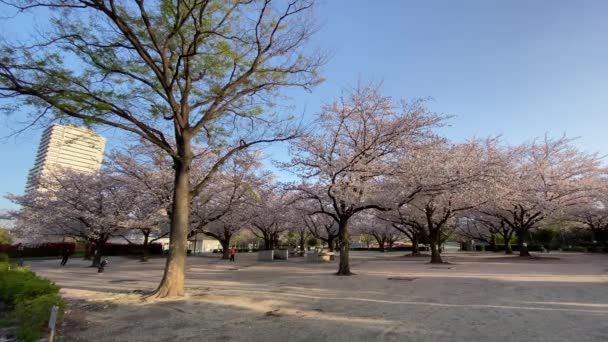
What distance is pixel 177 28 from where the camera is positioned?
379 inches

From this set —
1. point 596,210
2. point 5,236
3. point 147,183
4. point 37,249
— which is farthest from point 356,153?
point 5,236

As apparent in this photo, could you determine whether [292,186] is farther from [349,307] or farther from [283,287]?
[349,307]

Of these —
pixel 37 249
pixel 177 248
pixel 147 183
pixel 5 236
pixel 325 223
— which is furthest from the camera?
pixel 5 236

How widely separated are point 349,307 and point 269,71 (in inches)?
319

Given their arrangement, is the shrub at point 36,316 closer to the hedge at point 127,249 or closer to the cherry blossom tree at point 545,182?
the cherry blossom tree at point 545,182

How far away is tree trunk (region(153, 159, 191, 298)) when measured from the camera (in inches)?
386

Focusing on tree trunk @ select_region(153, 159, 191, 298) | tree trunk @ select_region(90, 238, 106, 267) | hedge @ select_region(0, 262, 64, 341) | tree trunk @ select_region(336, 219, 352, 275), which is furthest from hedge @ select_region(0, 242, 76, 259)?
hedge @ select_region(0, 262, 64, 341)

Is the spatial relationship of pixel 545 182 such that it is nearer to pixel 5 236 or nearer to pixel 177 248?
pixel 177 248

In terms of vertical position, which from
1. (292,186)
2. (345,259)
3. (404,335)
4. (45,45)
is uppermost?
(45,45)

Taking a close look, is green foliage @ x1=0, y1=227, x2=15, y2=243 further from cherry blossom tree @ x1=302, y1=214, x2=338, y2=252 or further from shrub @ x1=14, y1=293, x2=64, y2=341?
shrub @ x1=14, y1=293, x2=64, y2=341

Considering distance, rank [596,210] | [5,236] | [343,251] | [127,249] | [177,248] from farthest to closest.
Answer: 1. [5,236]
2. [127,249]
3. [596,210]
4. [343,251]
5. [177,248]

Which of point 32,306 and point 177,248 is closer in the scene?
point 32,306

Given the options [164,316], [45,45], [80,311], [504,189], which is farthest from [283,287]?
[504,189]

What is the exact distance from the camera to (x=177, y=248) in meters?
10.1
